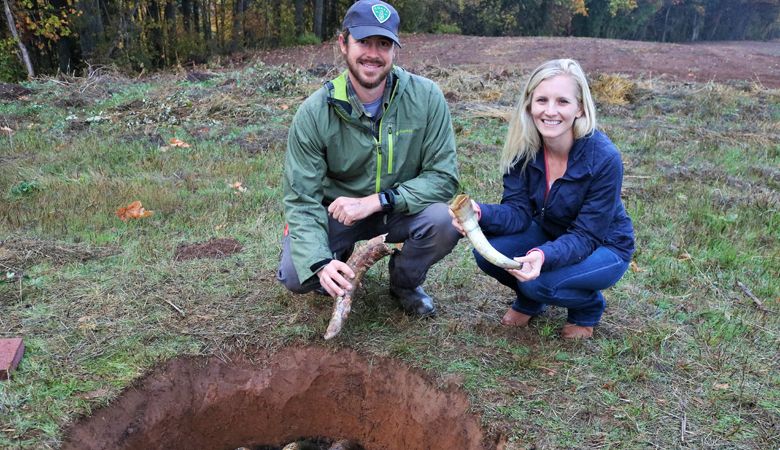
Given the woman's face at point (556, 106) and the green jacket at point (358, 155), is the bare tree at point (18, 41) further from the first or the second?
the woman's face at point (556, 106)

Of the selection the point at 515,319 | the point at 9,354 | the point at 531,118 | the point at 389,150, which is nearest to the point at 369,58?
the point at 389,150

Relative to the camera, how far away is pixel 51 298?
3.61 meters

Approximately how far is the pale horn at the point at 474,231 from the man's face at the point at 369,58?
0.76 metres

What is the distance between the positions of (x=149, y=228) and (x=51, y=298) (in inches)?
49.3

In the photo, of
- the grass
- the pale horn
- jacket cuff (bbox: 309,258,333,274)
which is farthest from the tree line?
the pale horn

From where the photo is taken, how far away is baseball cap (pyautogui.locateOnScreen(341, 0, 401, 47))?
2854mm

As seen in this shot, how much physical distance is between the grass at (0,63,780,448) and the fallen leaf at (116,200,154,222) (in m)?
0.09

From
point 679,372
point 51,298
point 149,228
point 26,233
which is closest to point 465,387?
point 679,372

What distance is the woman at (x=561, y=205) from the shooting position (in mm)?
2793

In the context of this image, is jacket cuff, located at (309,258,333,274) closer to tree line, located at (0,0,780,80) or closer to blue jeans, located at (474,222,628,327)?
blue jeans, located at (474,222,628,327)

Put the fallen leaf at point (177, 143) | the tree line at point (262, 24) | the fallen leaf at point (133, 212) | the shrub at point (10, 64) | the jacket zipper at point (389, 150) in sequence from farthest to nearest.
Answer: the tree line at point (262, 24) → the shrub at point (10, 64) → the fallen leaf at point (177, 143) → the fallen leaf at point (133, 212) → the jacket zipper at point (389, 150)

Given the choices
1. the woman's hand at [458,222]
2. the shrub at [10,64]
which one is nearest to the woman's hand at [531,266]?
the woman's hand at [458,222]

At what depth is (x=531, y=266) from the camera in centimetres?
275

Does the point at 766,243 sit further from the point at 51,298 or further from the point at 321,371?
the point at 51,298
